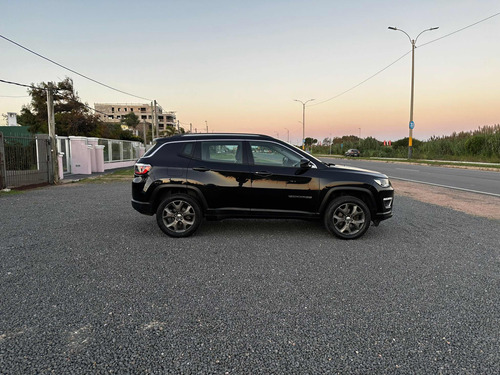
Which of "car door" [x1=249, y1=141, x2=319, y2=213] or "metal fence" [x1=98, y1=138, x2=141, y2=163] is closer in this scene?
"car door" [x1=249, y1=141, x2=319, y2=213]

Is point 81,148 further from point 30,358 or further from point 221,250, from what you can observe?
point 30,358

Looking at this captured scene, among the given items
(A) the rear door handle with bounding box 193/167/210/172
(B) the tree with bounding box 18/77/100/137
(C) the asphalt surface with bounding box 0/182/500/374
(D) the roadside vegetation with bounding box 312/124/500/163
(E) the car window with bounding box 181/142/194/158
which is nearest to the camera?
(C) the asphalt surface with bounding box 0/182/500/374

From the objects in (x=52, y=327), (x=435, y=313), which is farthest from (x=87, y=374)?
(x=435, y=313)

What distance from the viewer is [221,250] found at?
4898 millimetres

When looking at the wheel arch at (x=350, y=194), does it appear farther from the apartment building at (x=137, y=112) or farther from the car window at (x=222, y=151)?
the apartment building at (x=137, y=112)

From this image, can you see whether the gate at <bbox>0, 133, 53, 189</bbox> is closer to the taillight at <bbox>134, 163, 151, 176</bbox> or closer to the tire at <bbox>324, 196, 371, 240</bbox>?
the taillight at <bbox>134, 163, 151, 176</bbox>

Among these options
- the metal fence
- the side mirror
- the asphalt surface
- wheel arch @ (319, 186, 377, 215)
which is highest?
the metal fence

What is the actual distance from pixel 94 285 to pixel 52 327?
852 millimetres

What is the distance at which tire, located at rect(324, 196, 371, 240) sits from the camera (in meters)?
5.46

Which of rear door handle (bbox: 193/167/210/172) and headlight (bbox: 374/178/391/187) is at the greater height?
rear door handle (bbox: 193/167/210/172)

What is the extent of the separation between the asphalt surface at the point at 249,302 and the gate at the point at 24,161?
25.0ft

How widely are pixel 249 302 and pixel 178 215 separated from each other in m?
2.70

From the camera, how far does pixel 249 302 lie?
3.24 m

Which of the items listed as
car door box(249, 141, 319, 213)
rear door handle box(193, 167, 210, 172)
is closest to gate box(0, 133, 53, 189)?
rear door handle box(193, 167, 210, 172)
